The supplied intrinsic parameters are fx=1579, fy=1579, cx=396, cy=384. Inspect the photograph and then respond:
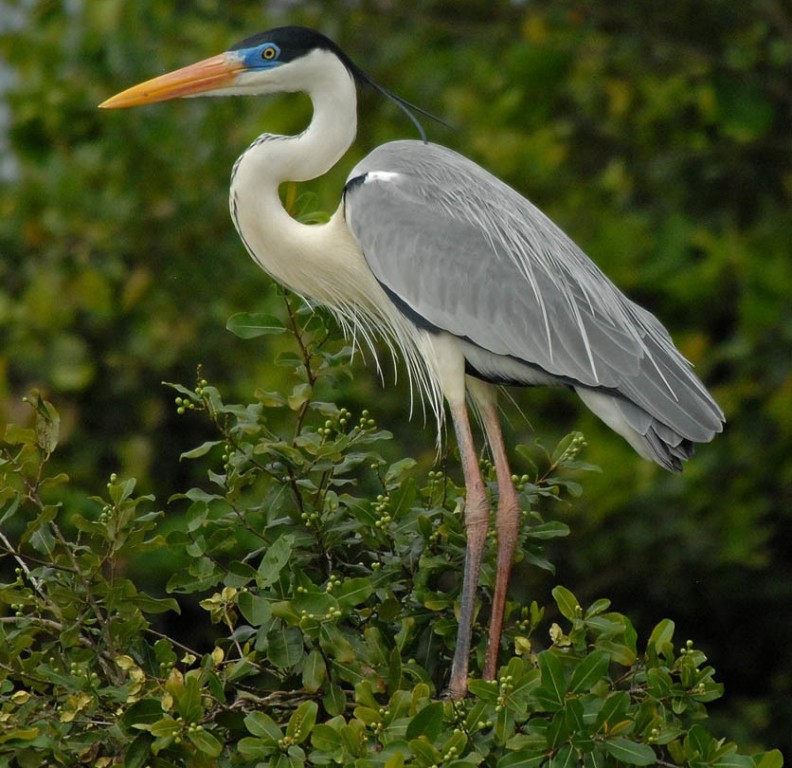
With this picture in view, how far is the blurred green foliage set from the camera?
7.55 metres

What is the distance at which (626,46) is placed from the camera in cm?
810

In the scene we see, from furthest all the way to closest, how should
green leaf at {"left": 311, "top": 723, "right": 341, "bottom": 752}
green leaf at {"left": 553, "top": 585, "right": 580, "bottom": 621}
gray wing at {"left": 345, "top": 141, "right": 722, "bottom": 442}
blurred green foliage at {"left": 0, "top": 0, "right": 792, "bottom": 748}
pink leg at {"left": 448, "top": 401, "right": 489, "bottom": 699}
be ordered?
blurred green foliage at {"left": 0, "top": 0, "right": 792, "bottom": 748}, gray wing at {"left": 345, "top": 141, "right": 722, "bottom": 442}, pink leg at {"left": 448, "top": 401, "right": 489, "bottom": 699}, green leaf at {"left": 553, "top": 585, "right": 580, "bottom": 621}, green leaf at {"left": 311, "top": 723, "right": 341, "bottom": 752}

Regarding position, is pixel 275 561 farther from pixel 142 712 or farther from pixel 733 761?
pixel 733 761

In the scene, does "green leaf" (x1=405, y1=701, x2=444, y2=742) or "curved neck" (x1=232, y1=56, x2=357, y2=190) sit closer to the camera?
"green leaf" (x1=405, y1=701, x2=444, y2=742)

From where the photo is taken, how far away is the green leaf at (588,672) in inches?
→ 122

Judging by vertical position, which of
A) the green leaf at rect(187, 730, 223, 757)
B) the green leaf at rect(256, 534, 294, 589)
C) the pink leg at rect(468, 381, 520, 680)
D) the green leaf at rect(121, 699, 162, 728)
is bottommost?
the pink leg at rect(468, 381, 520, 680)

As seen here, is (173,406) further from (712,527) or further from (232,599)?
(232,599)

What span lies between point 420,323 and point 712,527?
374cm

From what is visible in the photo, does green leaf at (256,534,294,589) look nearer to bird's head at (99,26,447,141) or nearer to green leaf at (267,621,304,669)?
green leaf at (267,621,304,669)

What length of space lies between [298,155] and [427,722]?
191cm

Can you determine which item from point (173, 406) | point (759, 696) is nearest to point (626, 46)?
point (173, 406)

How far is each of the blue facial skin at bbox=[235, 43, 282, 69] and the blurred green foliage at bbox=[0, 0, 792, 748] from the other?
107 inches

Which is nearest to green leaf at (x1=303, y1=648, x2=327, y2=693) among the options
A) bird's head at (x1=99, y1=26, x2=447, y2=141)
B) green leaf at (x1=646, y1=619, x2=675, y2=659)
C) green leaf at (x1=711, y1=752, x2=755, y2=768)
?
green leaf at (x1=646, y1=619, x2=675, y2=659)

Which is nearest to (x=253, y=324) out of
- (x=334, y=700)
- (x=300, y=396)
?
(x=300, y=396)
